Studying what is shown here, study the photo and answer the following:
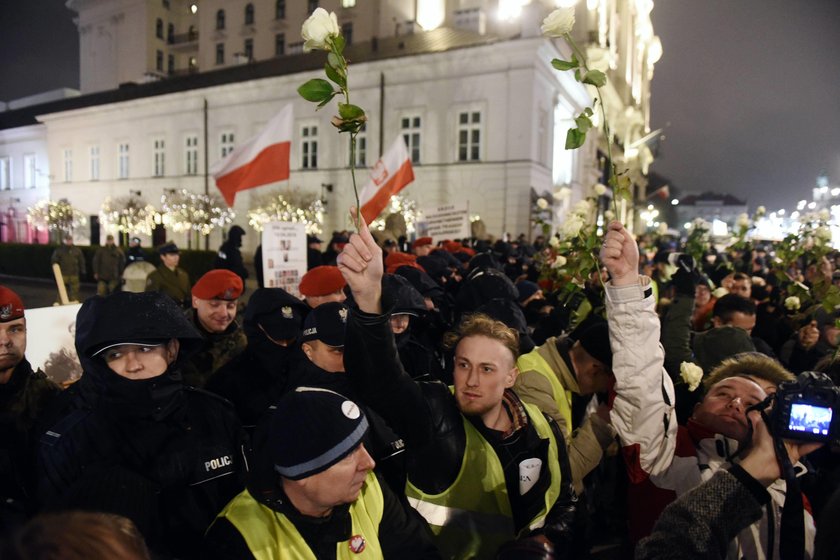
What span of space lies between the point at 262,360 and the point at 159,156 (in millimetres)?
36922

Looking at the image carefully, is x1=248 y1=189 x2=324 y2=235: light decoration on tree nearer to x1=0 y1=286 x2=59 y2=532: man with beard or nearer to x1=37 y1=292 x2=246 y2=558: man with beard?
x1=0 y1=286 x2=59 y2=532: man with beard

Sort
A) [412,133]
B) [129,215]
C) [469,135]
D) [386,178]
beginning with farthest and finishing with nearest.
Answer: [129,215]
[412,133]
[469,135]
[386,178]

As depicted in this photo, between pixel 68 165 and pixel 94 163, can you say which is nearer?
pixel 94 163

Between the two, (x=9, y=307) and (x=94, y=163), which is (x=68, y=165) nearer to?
(x=94, y=163)

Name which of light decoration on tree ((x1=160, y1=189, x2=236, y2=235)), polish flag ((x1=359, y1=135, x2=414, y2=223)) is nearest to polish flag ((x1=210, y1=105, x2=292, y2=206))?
polish flag ((x1=359, y1=135, x2=414, y2=223))

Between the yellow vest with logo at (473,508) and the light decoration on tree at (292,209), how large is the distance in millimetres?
26701

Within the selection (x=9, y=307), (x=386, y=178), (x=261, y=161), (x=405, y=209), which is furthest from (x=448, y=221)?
(x=405, y=209)

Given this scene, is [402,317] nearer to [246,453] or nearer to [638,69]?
[246,453]

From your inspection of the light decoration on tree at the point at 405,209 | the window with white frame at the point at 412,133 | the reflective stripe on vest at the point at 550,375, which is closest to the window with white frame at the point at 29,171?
the window with white frame at the point at 412,133

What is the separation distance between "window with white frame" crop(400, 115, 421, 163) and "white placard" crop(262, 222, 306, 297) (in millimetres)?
20964

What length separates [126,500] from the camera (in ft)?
5.65

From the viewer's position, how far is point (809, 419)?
1474mm

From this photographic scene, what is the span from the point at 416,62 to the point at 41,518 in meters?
28.0

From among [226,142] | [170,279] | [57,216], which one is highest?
[226,142]
